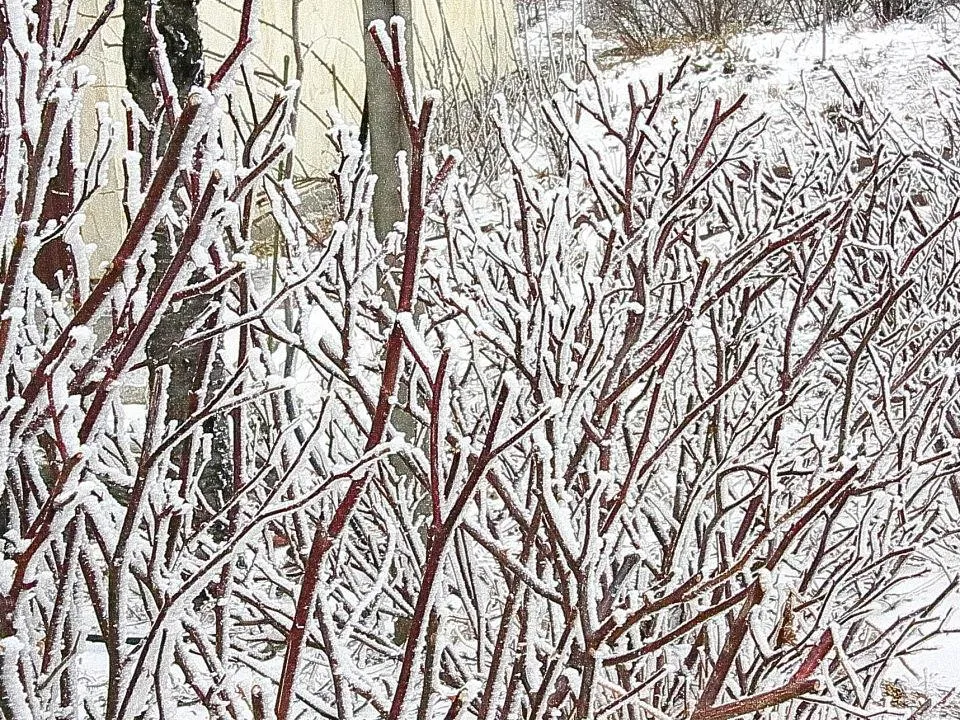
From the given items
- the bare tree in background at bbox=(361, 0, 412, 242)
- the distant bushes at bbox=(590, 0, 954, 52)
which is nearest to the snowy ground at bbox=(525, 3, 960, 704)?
the distant bushes at bbox=(590, 0, 954, 52)

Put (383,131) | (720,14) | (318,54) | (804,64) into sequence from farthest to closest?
1. (720,14)
2. (804,64)
3. (318,54)
4. (383,131)

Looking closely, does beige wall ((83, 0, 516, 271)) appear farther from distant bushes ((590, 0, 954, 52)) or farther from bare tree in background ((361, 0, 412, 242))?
distant bushes ((590, 0, 954, 52))

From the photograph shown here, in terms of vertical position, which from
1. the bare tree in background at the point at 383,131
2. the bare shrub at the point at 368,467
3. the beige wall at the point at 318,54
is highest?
the beige wall at the point at 318,54

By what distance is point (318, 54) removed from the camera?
25.0 feet

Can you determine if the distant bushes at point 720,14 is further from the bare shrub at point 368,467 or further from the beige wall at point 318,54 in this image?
the bare shrub at point 368,467

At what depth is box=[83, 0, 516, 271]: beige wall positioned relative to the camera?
18.8 ft

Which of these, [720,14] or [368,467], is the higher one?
[720,14]

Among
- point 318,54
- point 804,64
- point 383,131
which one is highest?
point 318,54

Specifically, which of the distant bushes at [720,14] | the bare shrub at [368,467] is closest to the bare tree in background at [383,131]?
the bare shrub at [368,467]

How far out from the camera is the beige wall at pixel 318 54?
5738 mm

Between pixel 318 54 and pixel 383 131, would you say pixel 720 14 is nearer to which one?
pixel 318 54

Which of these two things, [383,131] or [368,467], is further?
[383,131]

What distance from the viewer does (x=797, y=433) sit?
4.05 m

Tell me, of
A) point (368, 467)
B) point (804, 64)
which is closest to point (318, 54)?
→ point (804, 64)
